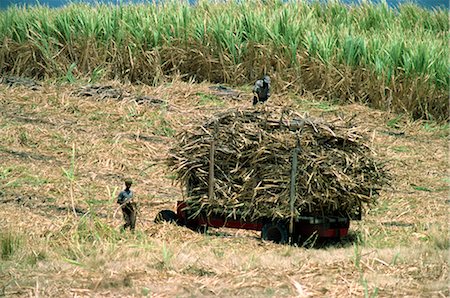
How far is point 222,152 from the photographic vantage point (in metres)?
8.73

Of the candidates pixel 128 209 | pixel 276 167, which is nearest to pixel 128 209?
pixel 128 209

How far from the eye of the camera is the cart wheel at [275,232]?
8.50m

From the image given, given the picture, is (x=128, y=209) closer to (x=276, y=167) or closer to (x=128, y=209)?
(x=128, y=209)

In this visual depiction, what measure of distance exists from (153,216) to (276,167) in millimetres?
1697

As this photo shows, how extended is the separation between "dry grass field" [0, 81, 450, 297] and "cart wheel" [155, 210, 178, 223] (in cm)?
16

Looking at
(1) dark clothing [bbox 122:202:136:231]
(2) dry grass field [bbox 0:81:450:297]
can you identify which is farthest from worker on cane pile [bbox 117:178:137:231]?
(2) dry grass field [bbox 0:81:450:297]

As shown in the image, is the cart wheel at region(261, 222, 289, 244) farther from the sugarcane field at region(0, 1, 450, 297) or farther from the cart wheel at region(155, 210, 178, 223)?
the cart wheel at region(155, 210, 178, 223)

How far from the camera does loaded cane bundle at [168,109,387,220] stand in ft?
27.7

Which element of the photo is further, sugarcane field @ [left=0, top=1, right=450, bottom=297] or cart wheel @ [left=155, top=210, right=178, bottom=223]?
cart wheel @ [left=155, top=210, right=178, bottom=223]

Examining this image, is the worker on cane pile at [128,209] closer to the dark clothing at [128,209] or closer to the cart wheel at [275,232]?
the dark clothing at [128,209]

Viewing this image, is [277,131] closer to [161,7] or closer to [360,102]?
[360,102]

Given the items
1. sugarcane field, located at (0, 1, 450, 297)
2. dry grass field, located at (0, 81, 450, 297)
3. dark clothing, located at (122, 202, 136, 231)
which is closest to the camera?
dry grass field, located at (0, 81, 450, 297)

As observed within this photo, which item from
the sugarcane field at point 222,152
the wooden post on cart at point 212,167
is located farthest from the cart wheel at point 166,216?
the wooden post on cart at point 212,167

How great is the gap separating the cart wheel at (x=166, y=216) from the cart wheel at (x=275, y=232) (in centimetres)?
99
